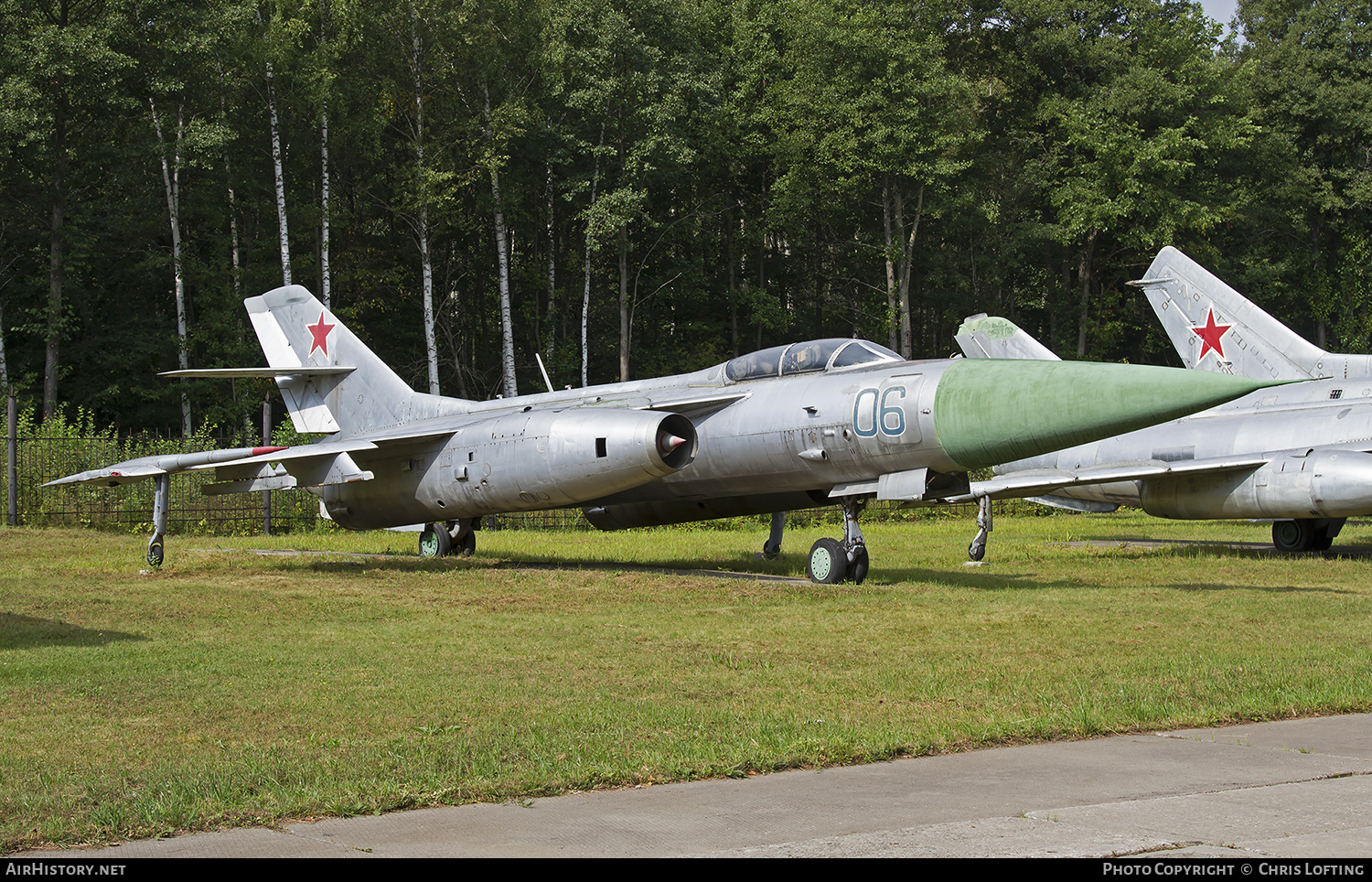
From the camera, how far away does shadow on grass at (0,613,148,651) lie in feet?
31.8

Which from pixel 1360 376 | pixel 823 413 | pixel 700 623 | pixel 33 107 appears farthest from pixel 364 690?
pixel 33 107

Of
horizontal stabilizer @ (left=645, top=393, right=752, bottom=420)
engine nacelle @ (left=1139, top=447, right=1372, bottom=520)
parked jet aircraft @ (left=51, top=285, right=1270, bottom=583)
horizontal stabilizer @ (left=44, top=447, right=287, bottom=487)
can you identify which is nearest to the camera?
parked jet aircraft @ (left=51, top=285, right=1270, bottom=583)

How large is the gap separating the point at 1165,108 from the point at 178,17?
3346 cm

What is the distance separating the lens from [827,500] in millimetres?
15211

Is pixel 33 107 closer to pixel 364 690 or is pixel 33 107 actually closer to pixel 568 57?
pixel 568 57

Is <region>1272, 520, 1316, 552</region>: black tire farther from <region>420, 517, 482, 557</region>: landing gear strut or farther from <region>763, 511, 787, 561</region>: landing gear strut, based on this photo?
<region>420, 517, 482, 557</region>: landing gear strut

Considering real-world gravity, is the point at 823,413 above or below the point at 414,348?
below

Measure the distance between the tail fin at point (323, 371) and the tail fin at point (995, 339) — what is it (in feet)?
31.6

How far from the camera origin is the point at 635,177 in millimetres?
41688

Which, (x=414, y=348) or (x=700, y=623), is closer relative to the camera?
(x=700, y=623)

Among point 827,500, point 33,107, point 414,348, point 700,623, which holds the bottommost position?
point 700,623

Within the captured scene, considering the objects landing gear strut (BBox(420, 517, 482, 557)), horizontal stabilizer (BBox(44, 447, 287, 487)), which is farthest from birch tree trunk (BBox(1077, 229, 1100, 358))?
horizontal stabilizer (BBox(44, 447, 287, 487))

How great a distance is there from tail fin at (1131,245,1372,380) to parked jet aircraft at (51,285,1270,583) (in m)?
8.69

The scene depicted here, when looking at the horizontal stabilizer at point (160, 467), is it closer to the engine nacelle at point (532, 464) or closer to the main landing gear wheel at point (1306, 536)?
the engine nacelle at point (532, 464)
